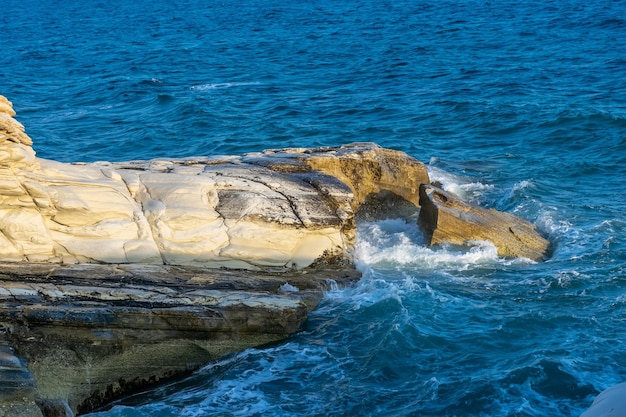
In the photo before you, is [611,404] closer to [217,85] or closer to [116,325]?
[116,325]

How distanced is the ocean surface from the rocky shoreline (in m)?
0.57

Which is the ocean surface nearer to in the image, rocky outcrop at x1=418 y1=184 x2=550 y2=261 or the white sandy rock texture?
rocky outcrop at x1=418 y1=184 x2=550 y2=261


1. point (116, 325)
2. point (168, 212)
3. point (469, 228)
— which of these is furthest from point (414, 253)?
point (116, 325)

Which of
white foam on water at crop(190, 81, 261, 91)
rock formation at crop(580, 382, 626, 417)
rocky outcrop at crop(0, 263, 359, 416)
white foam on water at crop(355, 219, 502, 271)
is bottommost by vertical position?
white foam on water at crop(190, 81, 261, 91)

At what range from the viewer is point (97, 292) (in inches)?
590

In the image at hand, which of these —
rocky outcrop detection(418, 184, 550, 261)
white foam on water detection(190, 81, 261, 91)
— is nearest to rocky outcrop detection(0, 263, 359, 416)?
rocky outcrop detection(418, 184, 550, 261)

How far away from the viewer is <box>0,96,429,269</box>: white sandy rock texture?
647 inches

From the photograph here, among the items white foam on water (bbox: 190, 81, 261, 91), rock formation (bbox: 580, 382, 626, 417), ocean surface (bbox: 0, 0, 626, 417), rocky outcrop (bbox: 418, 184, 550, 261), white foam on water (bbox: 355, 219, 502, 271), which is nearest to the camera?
rock formation (bbox: 580, 382, 626, 417)

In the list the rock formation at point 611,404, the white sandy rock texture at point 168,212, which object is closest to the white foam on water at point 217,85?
the white sandy rock texture at point 168,212

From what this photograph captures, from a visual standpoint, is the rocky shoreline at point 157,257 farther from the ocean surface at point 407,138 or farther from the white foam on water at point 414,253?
the ocean surface at point 407,138

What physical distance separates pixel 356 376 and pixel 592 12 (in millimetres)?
42289

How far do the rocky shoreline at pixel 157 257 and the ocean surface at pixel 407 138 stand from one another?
575mm

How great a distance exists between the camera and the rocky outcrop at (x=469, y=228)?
2023 cm

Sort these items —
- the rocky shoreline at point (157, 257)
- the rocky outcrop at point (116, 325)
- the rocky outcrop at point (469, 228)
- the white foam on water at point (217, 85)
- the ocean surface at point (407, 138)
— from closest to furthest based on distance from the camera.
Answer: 1. the rocky outcrop at point (116, 325)
2. the rocky shoreline at point (157, 257)
3. the ocean surface at point (407, 138)
4. the rocky outcrop at point (469, 228)
5. the white foam on water at point (217, 85)
